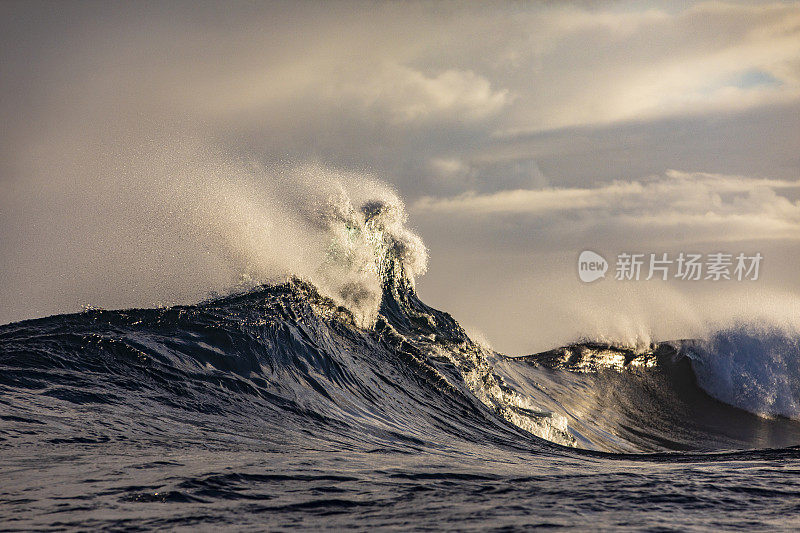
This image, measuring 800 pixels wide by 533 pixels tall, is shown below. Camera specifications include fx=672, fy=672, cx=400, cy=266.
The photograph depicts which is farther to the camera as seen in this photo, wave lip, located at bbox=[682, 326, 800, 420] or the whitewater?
wave lip, located at bbox=[682, 326, 800, 420]

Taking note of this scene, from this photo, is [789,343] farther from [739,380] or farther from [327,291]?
[327,291]

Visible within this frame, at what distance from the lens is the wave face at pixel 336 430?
11.4 ft

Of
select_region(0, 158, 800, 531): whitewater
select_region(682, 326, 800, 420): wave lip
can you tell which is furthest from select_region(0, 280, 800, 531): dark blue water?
select_region(682, 326, 800, 420): wave lip

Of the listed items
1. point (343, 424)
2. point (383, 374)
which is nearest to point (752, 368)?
point (383, 374)

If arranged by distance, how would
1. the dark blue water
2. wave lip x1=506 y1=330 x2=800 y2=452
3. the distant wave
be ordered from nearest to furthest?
the dark blue water
the distant wave
wave lip x1=506 y1=330 x2=800 y2=452

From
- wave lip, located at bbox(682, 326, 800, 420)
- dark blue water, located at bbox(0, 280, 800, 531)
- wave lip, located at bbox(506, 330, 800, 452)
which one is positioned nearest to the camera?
dark blue water, located at bbox(0, 280, 800, 531)

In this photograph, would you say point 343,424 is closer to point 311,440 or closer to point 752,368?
point 311,440

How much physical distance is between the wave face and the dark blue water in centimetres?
2

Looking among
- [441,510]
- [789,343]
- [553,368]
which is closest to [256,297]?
[441,510]

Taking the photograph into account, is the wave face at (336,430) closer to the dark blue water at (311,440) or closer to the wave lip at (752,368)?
the dark blue water at (311,440)

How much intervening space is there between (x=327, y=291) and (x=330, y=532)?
26.7 ft

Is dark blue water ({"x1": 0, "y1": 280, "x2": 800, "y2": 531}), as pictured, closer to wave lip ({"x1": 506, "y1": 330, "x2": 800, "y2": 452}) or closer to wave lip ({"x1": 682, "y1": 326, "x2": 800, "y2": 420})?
wave lip ({"x1": 506, "y1": 330, "x2": 800, "y2": 452})

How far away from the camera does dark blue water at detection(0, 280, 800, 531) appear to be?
340 centimetres

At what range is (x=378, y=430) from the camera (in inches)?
279
